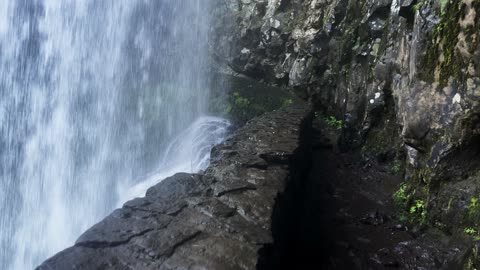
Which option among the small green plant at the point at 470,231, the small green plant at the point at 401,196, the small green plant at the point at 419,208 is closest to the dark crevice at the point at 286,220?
the small green plant at the point at 401,196

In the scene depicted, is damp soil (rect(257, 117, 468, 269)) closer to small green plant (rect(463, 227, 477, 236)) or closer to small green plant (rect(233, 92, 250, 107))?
small green plant (rect(463, 227, 477, 236))

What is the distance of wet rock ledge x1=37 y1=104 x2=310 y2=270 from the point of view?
3.68 metres

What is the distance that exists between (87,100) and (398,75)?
11486 millimetres

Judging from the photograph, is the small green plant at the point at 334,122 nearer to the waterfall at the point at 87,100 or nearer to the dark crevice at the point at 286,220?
the waterfall at the point at 87,100

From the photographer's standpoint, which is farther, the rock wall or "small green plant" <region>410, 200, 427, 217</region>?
"small green plant" <region>410, 200, 427, 217</region>

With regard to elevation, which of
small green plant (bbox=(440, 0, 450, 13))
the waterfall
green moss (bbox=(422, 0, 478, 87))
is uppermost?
small green plant (bbox=(440, 0, 450, 13))

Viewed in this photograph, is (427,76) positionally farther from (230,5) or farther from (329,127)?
(230,5)

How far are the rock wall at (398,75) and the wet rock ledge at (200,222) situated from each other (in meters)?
2.15

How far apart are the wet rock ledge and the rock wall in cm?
215

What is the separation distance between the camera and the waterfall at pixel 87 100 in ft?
43.7

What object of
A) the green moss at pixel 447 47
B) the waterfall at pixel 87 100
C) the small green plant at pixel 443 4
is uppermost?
the small green plant at pixel 443 4

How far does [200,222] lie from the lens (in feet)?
14.0

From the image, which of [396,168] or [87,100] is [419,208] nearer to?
[396,168]

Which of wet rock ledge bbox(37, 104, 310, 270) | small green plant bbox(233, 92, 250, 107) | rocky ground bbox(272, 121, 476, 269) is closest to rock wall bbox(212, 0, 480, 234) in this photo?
rocky ground bbox(272, 121, 476, 269)
